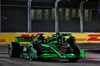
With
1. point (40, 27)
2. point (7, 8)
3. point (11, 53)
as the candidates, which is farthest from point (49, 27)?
point (11, 53)

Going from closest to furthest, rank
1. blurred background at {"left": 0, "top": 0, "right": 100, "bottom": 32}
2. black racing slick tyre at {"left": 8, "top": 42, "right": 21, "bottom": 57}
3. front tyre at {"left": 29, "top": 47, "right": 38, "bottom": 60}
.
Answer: front tyre at {"left": 29, "top": 47, "right": 38, "bottom": 60} → black racing slick tyre at {"left": 8, "top": 42, "right": 21, "bottom": 57} → blurred background at {"left": 0, "top": 0, "right": 100, "bottom": 32}

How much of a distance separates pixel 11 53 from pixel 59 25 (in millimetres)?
19425

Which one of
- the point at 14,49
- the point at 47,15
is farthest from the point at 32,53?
the point at 47,15

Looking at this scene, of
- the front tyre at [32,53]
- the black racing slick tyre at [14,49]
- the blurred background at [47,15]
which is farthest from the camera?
the blurred background at [47,15]

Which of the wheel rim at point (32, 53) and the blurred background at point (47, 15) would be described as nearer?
the wheel rim at point (32, 53)

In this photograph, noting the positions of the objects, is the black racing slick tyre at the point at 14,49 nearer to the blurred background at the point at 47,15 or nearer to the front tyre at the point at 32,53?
the front tyre at the point at 32,53

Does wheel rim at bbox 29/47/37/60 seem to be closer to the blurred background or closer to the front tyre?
the front tyre

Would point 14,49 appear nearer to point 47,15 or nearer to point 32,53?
point 32,53

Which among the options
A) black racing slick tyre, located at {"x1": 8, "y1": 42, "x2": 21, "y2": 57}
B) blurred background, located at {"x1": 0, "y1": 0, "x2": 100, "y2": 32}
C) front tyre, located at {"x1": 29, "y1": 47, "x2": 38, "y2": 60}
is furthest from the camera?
blurred background, located at {"x1": 0, "y1": 0, "x2": 100, "y2": 32}

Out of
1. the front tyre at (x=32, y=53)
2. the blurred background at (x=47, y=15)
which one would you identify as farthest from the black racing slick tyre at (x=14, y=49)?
the blurred background at (x=47, y=15)

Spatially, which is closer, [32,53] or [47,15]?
[32,53]

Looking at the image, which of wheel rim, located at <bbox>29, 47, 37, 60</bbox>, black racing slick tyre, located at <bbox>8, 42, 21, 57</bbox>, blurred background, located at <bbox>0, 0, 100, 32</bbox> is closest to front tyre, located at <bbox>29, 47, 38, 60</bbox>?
wheel rim, located at <bbox>29, 47, 37, 60</bbox>

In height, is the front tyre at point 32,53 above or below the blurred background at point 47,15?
below

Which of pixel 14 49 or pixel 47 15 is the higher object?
pixel 47 15
